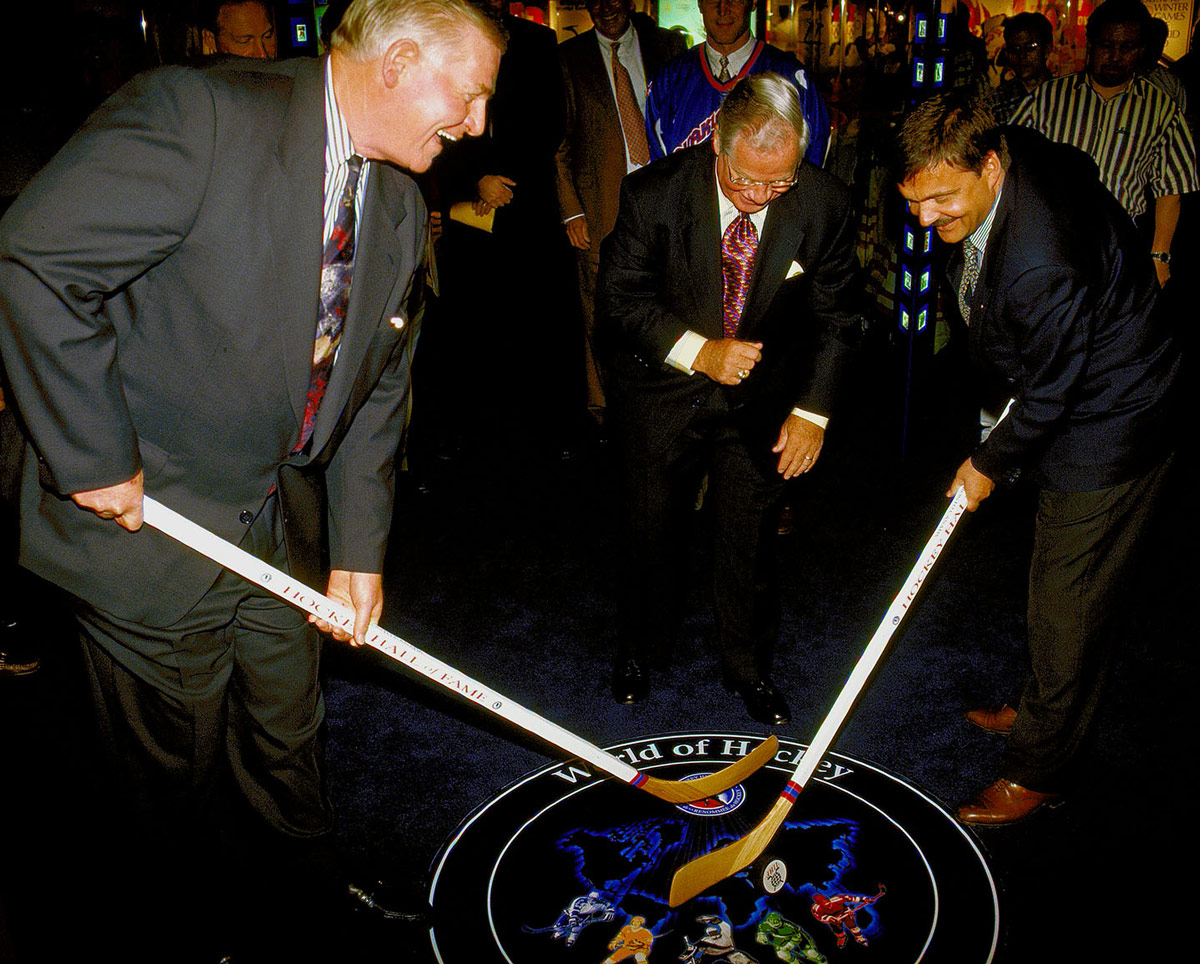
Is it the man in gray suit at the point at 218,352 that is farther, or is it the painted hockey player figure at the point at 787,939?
the painted hockey player figure at the point at 787,939

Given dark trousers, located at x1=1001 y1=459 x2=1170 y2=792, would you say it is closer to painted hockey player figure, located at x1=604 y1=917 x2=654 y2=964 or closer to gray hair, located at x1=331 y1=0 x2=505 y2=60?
painted hockey player figure, located at x1=604 y1=917 x2=654 y2=964

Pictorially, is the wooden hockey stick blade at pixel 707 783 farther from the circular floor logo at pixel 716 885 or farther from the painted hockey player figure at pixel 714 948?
the painted hockey player figure at pixel 714 948

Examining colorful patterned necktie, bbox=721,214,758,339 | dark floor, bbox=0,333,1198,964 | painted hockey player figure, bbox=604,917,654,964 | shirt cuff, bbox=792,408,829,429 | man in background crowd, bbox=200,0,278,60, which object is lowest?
dark floor, bbox=0,333,1198,964

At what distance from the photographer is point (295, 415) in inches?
78.1

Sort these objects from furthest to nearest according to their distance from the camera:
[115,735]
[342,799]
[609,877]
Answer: [342,799]
[609,877]
[115,735]

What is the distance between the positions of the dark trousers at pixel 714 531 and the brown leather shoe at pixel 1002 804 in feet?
2.45

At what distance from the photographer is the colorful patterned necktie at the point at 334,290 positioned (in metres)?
1.97

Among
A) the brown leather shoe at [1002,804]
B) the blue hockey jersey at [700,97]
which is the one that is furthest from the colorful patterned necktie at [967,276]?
the blue hockey jersey at [700,97]

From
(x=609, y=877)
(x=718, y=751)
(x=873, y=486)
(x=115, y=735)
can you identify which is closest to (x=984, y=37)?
(x=873, y=486)

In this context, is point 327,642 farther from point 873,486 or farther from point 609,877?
point 873,486

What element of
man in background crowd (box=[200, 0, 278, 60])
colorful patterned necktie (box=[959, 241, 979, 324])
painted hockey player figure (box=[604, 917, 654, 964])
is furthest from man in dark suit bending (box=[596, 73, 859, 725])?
man in background crowd (box=[200, 0, 278, 60])

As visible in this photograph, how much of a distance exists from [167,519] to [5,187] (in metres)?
1.88

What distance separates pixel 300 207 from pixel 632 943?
172 cm

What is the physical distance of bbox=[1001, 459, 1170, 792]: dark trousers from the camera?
2.48 metres
